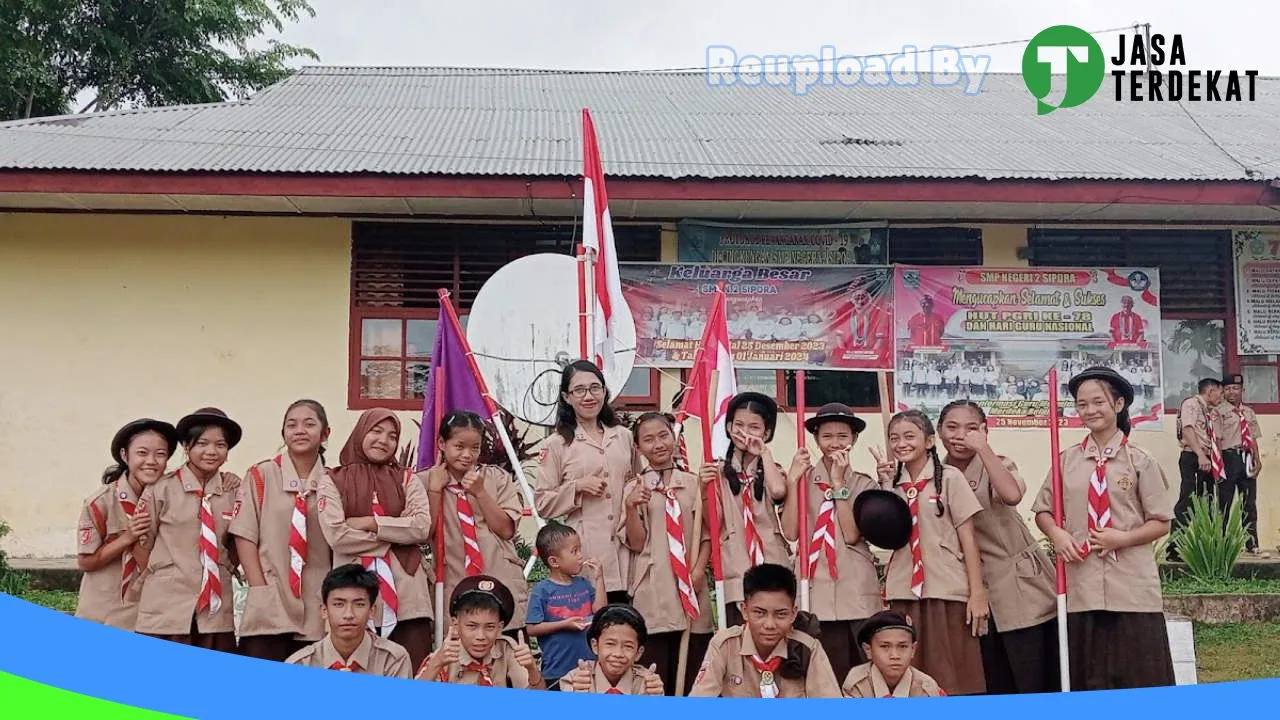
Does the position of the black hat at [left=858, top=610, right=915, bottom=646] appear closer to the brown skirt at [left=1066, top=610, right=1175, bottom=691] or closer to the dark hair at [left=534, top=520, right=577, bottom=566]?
the brown skirt at [left=1066, top=610, right=1175, bottom=691]

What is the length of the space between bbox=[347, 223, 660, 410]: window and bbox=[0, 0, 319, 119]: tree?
11.1 m

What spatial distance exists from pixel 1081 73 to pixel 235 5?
12.6 m

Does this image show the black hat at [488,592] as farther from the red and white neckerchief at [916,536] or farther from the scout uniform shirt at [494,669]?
the red and white neckerchief at [916,536]

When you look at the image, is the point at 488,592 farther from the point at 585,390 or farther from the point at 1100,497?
the point at 1100,497

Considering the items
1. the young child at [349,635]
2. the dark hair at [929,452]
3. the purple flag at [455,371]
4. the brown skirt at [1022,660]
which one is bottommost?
the brown skirt at [1022,660]

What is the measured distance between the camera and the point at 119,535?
4.11 m

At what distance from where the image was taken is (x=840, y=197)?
7.59m

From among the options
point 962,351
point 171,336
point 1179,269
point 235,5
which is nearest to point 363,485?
point 171,336

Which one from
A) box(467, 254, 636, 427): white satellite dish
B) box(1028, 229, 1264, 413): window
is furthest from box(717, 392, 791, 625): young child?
box(1028, 229, 1264, 413): window

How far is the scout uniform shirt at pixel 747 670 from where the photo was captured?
3.80 meters

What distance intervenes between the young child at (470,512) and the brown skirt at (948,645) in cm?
146

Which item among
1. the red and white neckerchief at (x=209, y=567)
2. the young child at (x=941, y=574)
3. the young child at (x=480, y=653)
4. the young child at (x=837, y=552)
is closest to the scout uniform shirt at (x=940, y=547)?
the young child at (x=941, y=574)

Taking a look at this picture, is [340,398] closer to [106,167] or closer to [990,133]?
[106,167]

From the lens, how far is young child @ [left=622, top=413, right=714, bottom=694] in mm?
4285
